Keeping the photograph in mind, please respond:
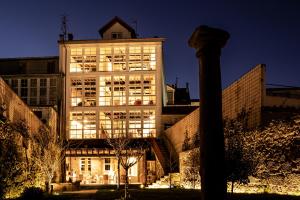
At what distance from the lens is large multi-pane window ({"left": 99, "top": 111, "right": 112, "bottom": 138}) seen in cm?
4091

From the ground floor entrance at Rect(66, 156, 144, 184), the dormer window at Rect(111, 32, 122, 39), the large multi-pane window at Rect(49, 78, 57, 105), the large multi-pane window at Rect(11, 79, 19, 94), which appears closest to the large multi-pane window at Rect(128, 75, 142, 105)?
the dormer window at Rect(111, 32, 122, 39)

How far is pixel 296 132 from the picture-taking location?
632 inches

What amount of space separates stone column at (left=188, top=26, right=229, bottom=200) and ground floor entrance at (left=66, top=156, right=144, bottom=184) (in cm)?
3161

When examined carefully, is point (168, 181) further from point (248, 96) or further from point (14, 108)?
point (248, 96)

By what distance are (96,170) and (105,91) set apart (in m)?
6.86

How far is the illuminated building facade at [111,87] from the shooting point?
4109cm

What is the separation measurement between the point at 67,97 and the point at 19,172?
65.2 feet

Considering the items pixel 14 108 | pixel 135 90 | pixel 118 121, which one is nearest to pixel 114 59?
pixel 135 90

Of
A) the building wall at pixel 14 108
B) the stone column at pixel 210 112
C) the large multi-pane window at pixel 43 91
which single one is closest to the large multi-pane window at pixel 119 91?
the large multi-pane window at pixel 43 91

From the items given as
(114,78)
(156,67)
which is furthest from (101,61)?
(156,67)

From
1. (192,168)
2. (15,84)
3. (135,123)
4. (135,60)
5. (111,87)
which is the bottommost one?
(192,168)

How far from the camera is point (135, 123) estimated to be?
41156mm

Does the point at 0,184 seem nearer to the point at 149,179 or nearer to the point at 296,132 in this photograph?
the point at 296,132

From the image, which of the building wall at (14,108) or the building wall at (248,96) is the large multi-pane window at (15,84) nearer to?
the building wall at (14,108)
